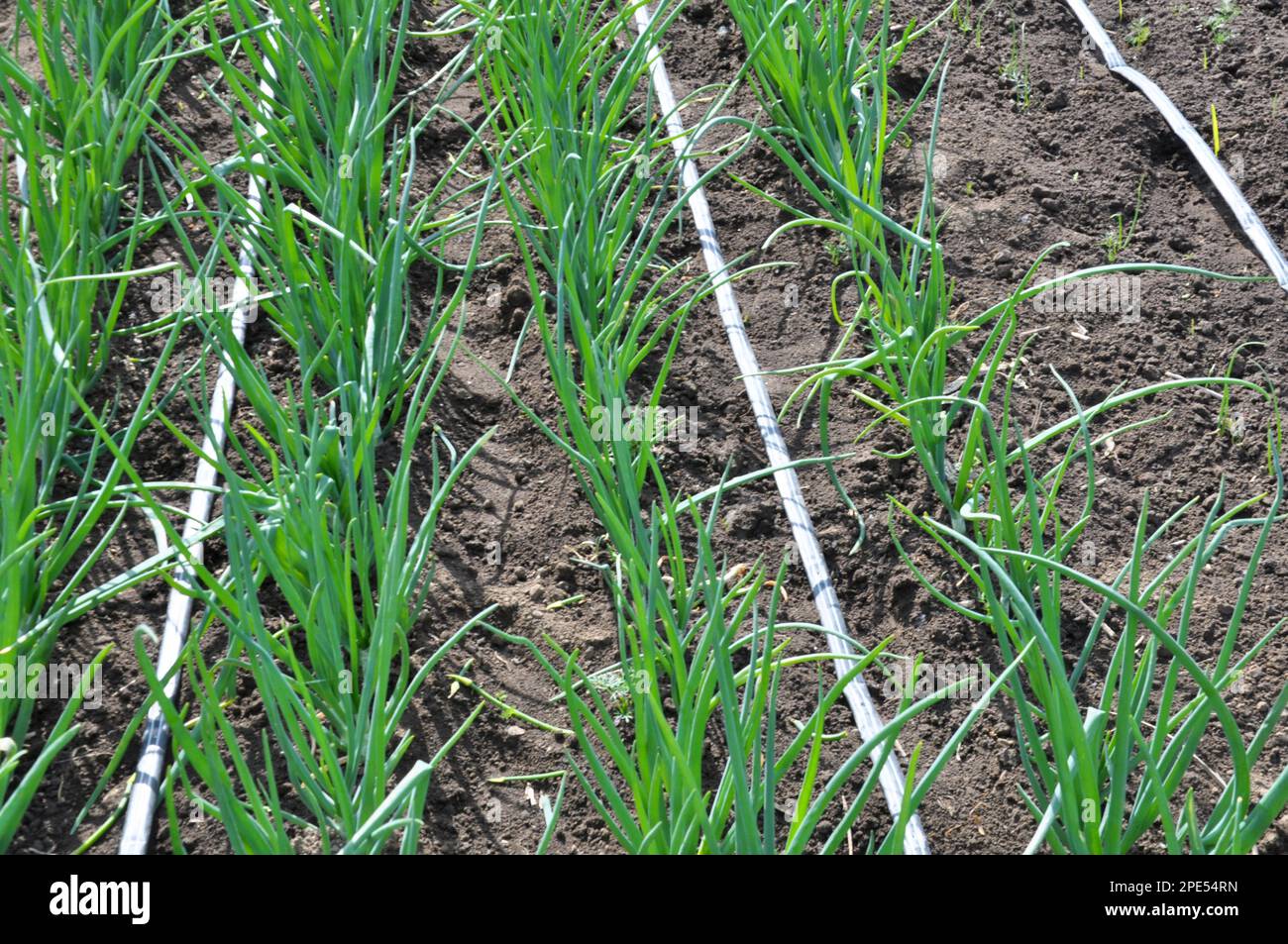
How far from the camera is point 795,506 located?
2109 mm

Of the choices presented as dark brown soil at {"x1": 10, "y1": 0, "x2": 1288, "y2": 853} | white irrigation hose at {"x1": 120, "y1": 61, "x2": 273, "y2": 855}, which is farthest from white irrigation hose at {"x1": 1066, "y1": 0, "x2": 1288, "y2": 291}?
white irrigation hose at {"x1": 120, "y1": 61, "x2": 273, "y2": 855}

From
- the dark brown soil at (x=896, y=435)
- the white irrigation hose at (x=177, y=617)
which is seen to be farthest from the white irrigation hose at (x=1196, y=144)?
the white irrigation hose at (x=177, y=617)

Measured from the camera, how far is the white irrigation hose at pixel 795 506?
5.67 feet

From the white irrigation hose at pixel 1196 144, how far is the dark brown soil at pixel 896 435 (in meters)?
0.03

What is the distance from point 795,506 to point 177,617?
40.4 inches

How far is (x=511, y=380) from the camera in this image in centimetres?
237

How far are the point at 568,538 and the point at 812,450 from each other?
49cm

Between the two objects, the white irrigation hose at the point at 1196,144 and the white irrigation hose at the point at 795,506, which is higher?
the white irrigation hose at the point at 1196,144

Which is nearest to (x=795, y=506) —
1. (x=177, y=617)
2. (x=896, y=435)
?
(x=896, y=435)

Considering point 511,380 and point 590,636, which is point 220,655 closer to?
point 590,636

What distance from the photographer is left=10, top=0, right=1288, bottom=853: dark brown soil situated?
70.4 inches

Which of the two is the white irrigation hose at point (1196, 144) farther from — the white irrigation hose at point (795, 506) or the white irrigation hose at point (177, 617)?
the white irrigation hose at point (177, 617)

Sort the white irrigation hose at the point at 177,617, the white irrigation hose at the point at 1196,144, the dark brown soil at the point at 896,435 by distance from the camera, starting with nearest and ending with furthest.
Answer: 1. the white irrigation hose at the point at 177,617
2. the dark brown soil at the point at 896,435
3. the white irrigation hose at the point at 1196,144
